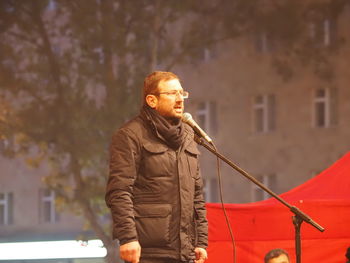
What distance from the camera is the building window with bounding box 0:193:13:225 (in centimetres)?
2852

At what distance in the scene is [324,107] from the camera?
23.3 m

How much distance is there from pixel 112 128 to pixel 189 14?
5048 mm

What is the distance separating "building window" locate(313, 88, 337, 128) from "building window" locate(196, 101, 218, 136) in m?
3.32

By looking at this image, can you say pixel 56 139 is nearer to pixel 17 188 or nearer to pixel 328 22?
pixel 17 188

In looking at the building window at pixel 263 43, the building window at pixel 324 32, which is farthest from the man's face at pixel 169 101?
the building window at pixel 263 43

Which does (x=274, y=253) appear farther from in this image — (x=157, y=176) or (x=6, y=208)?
(x=6, y=208)

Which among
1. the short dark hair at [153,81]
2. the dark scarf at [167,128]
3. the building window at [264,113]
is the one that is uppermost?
the building window at [264,113]

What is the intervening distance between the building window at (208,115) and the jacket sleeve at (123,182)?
21.8m

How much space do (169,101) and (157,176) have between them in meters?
0.34

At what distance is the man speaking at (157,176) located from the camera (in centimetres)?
371

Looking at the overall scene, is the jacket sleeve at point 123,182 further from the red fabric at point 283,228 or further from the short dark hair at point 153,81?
the red fabric at point 283,228

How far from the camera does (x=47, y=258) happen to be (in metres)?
25.7

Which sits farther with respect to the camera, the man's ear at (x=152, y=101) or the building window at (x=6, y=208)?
the building window at (x=6, y=208)

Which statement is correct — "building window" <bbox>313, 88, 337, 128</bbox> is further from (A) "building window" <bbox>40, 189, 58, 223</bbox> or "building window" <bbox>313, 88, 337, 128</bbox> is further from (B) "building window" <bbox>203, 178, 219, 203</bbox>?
(A) "building window" <bbox>40, 189, 58, 223</bbox>
